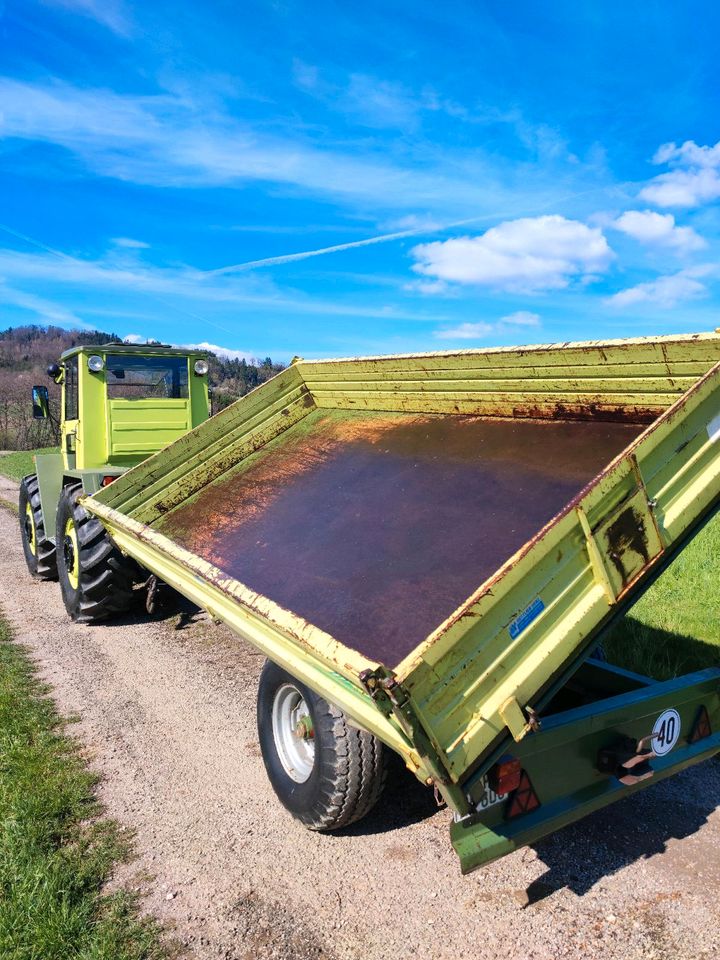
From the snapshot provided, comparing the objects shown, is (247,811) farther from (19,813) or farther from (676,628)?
(676,628)

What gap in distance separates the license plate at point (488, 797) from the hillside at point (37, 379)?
592cm

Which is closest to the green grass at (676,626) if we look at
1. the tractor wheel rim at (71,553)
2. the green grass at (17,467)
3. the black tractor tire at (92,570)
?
the black tractor tire at (92,570)

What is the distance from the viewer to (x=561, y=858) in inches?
117

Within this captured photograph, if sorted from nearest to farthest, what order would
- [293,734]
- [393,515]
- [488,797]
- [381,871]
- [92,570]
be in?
[488,797]
[381,871]
[293,734]
[393,515]
[92,570]

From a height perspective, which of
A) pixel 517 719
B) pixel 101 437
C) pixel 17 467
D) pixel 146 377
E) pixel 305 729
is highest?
pixel 146 377

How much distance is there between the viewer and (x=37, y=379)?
5888 cm

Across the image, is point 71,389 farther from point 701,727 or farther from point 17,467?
point 17,467

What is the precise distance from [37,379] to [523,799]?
6367cm

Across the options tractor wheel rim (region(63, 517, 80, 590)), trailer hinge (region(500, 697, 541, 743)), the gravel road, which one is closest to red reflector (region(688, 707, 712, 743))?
the gravel road

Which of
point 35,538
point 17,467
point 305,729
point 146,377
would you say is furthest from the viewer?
point 17,467

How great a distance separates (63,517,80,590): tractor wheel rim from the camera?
20.2 feet

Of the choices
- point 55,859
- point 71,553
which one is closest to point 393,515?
point 55,859

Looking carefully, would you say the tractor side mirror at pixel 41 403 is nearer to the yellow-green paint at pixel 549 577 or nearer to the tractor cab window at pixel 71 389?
the tractor cab window at pixel 71 389

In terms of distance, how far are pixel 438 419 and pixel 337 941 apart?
2691mm
